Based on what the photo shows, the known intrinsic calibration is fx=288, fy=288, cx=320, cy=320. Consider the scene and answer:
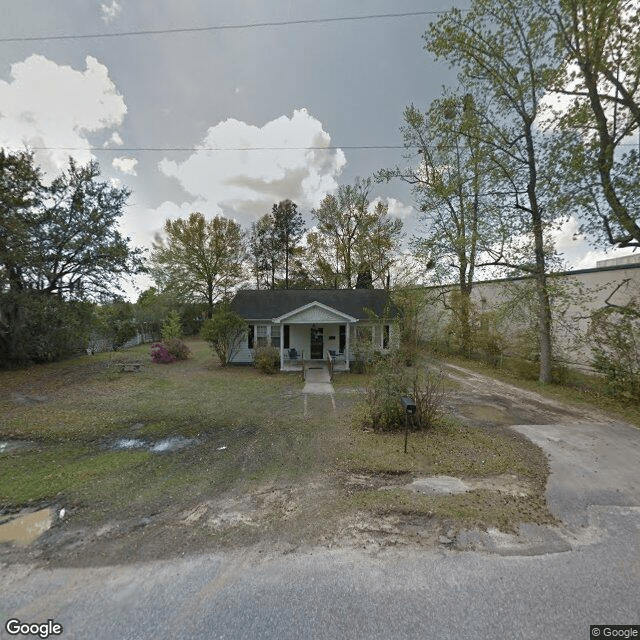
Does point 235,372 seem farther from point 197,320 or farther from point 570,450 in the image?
point 197,320

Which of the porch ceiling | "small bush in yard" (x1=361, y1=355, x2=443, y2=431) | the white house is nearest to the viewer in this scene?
"small bush in yard" (x1=361, y1=355, x2=443, y2=431)

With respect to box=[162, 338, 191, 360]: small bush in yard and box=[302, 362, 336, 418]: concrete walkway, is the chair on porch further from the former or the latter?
box=[162, 338, 191, 360]: small bush in yard

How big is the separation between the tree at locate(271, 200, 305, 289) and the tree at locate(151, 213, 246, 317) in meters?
4.16

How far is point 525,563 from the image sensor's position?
2908mm

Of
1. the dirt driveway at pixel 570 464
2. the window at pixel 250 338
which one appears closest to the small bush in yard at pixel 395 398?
the dirt driveway at pixel 570 464

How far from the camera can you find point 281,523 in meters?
3.53

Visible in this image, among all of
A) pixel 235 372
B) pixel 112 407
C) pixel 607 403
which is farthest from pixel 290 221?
pixel 607 403

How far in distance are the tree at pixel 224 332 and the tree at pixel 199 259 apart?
59.9 feet

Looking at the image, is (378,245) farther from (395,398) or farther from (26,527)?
(26,527)

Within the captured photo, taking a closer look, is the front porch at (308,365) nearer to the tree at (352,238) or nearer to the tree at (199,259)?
the tree at (352,238)

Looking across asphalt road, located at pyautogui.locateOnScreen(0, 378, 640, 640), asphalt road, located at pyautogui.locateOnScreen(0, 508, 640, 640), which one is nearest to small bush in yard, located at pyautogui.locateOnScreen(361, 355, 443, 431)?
asphalt road, located at pyautogui.locateOnScreen(0, 378, 640, 640)

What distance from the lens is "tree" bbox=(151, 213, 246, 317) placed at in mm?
29797

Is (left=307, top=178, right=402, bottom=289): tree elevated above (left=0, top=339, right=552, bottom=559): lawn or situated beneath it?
elevated above

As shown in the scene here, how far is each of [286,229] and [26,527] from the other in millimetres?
30334
